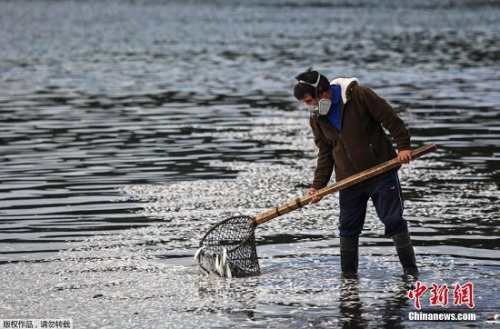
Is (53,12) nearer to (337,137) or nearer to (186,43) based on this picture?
(186,43)

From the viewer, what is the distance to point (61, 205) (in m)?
15.1

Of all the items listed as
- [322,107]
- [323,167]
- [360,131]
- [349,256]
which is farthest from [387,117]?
[349,256]

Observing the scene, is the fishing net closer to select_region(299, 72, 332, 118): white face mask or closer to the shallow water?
the shallow water

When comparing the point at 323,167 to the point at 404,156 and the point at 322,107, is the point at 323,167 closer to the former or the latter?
the point at 322,107

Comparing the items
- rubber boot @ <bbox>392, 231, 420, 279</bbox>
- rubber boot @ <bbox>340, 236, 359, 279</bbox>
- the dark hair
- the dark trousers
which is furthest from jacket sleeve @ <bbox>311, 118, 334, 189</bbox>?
rubber boot @ <bbox>392, 231, 420, 279</bbox>

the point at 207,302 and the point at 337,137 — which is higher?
the point at 337,137

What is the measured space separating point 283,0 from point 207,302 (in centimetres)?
11254

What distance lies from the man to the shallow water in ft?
2.46

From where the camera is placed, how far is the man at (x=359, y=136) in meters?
10.2

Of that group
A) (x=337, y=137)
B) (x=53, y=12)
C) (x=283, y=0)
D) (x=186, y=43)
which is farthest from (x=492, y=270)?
(x=283, y=0)

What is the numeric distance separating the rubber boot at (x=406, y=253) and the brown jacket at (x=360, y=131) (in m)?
0.80

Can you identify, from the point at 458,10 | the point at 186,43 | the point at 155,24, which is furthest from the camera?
the point at 458,10

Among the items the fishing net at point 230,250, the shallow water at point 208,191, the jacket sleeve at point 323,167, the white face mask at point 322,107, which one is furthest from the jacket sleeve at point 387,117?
the fishing net at point 230,250

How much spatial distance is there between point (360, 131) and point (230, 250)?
6.58ft
